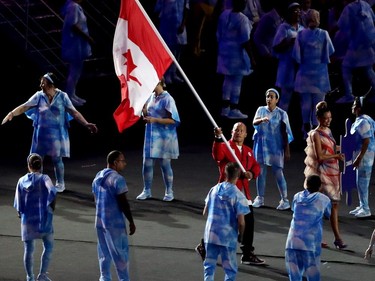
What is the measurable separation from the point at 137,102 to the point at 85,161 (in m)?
6.62

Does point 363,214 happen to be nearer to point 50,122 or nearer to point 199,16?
point 50,122

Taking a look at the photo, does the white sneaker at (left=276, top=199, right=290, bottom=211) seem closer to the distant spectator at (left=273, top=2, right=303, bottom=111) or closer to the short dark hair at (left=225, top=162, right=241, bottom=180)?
the short dark hair at (left=225, top=162, right=241, bottom=180)

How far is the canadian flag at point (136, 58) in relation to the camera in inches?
586

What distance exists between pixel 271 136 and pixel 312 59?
169 inches

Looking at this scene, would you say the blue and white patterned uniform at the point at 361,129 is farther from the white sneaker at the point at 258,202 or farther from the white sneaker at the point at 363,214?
the white sneaker at the point at 258,202

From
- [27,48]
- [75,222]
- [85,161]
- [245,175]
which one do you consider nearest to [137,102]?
[245,175]

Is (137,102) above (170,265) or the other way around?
above

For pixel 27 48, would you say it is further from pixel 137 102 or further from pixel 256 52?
pixel 137 102

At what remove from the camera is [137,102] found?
584 inches

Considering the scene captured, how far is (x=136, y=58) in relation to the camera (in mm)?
15039

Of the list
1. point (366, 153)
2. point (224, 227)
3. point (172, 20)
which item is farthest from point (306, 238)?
point (172, 20)

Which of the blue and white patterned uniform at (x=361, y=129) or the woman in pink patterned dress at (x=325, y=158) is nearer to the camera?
the woman in pink patterned dress at (x=325, y=158)

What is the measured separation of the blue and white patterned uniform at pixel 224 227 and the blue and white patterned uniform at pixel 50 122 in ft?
17.3

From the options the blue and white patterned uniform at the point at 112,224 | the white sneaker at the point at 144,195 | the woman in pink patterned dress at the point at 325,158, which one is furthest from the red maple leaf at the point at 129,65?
the white sneaker at the point at 144,195
